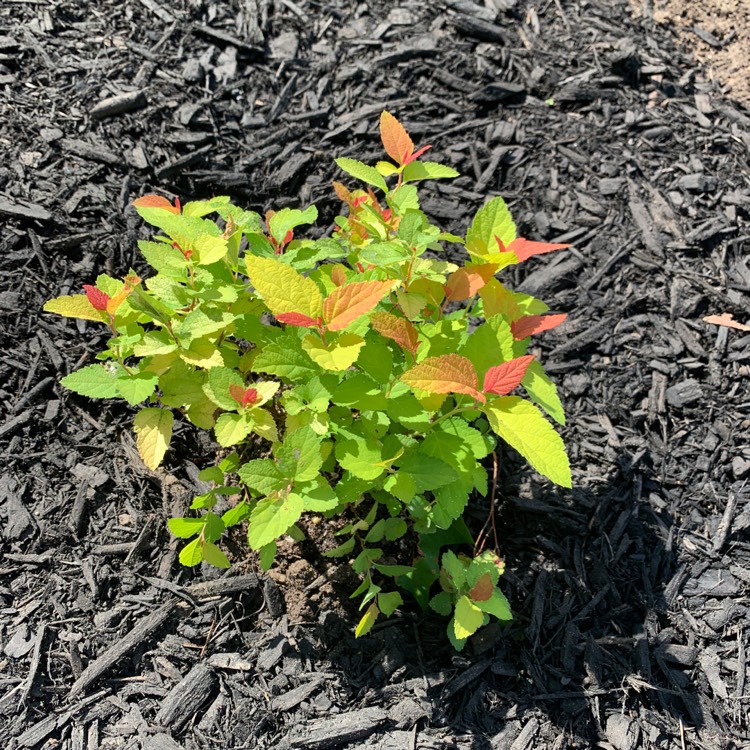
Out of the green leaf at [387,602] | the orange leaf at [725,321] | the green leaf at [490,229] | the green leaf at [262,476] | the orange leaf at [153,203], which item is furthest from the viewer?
the orange leaf at [725,321]

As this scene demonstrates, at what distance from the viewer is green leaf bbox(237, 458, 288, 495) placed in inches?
64.7

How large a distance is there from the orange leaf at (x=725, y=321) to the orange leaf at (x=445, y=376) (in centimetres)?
186

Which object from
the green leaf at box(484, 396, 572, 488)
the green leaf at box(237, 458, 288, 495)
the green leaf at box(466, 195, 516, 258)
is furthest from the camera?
the green leaf at box(466, 195, 516, 258)

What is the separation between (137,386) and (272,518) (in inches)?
19.8

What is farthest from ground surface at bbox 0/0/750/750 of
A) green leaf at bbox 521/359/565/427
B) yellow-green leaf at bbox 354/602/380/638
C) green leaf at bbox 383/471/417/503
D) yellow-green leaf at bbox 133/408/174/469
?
green leaf at bbox 521/359/565/427

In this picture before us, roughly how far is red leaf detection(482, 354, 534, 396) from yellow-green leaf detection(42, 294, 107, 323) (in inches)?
40.2

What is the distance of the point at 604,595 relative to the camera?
2.40 meters

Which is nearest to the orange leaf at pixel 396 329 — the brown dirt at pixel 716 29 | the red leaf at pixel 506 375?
the red leaf at pixel 506 375

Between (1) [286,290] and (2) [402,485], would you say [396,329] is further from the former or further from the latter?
(2) [402,485]

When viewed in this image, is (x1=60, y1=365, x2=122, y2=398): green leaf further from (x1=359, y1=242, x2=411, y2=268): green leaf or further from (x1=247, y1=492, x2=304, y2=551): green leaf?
(x1=359, y1=242, x2=411, y2=268): green leaf

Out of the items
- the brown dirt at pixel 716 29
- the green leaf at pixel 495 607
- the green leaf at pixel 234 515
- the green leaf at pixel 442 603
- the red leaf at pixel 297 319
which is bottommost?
the green leaf at pixel 442 603

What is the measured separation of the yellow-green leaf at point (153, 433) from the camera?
1.84 meters

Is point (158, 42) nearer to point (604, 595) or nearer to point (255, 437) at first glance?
point (255, 437)

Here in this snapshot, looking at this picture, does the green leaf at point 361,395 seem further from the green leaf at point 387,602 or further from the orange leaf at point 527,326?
the green leaf at point 387,602
